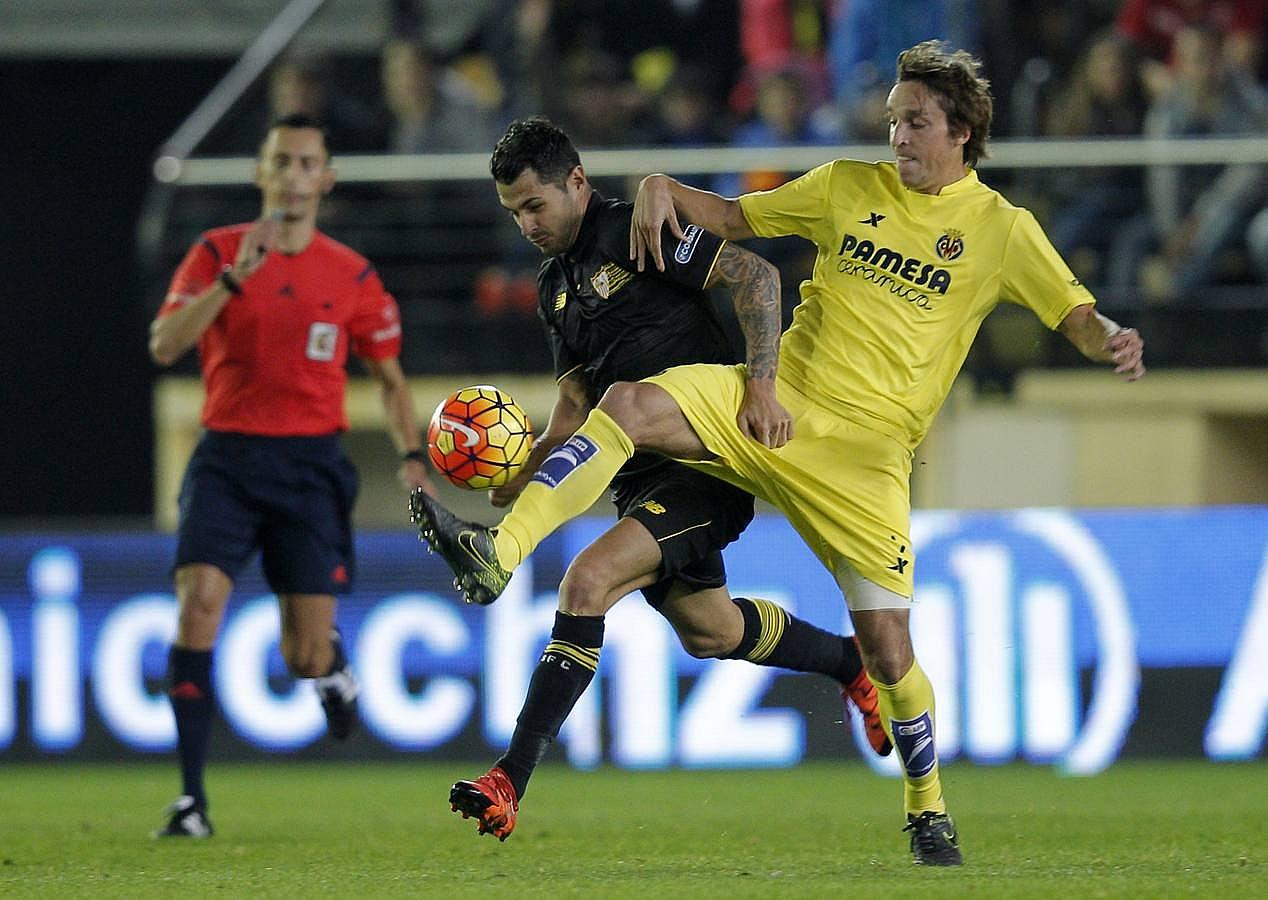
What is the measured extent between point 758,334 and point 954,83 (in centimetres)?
92

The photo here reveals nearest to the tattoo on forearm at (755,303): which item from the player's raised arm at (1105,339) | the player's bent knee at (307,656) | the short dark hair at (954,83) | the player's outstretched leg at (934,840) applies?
the short dark hair at (954,83)

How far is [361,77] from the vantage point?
48.1 feet

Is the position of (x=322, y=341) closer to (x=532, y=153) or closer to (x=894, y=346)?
(x=532, y=153)

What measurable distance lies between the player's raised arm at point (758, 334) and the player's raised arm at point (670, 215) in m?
0.18

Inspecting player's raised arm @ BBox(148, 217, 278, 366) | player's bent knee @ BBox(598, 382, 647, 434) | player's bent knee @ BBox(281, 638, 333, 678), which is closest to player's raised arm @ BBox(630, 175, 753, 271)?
player's bent knee @ BBox(598, 382, 647, 434)

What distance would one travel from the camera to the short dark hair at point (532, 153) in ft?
19.2

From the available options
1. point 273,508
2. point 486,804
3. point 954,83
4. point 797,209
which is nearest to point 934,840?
point 486,804

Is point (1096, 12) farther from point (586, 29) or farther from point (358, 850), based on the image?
point (358, 850)

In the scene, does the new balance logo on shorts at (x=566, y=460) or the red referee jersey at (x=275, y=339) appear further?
the red referee jersey at (x=275, y=339)

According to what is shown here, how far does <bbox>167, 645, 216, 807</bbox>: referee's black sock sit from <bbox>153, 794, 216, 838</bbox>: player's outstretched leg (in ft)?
0.44

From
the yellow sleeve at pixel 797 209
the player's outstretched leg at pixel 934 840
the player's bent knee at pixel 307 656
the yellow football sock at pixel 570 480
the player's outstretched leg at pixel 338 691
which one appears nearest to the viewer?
the yellow football sock at pixel 570 480

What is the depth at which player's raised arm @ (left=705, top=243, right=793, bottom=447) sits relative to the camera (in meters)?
5.79

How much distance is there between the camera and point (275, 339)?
24.5 feet

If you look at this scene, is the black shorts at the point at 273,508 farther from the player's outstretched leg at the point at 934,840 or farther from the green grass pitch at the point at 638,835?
the player's outstretched leg at the point at 934,840
